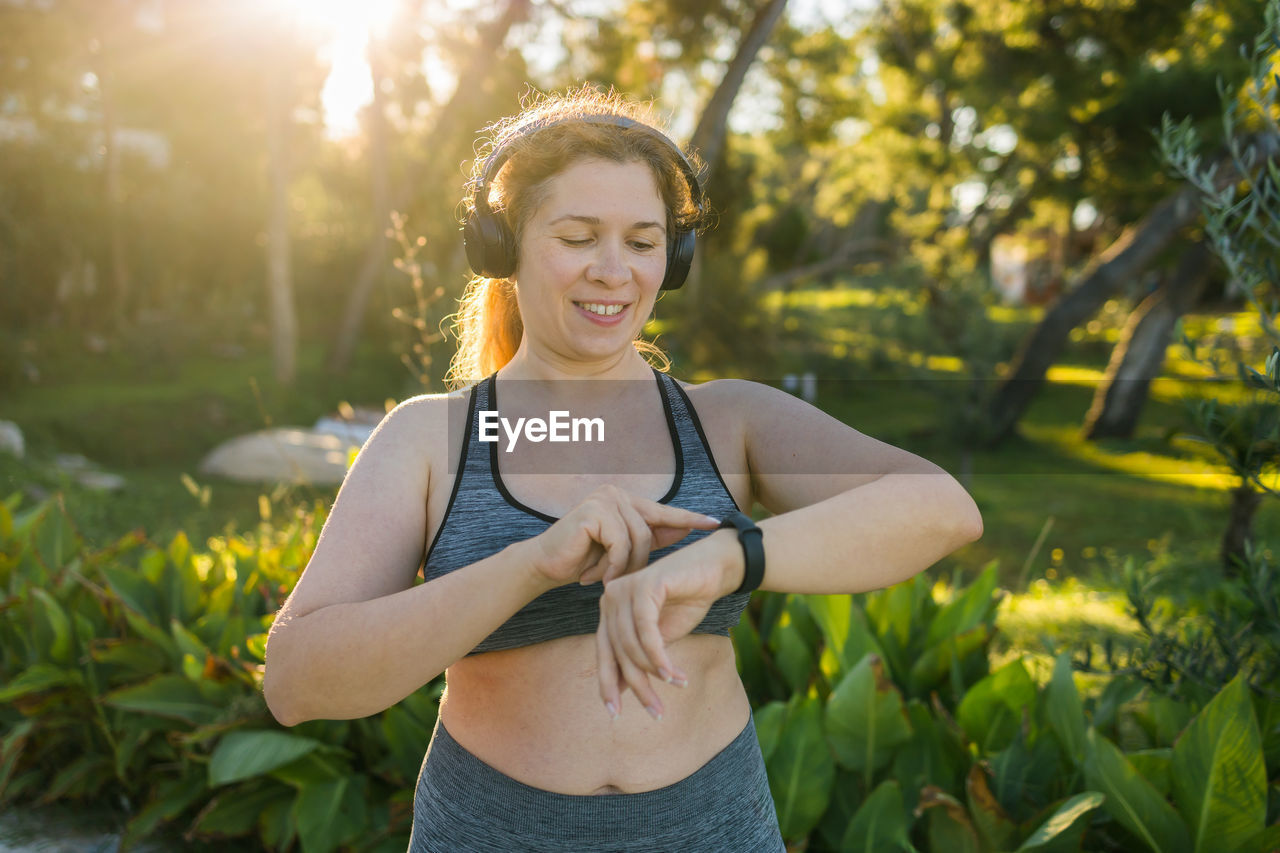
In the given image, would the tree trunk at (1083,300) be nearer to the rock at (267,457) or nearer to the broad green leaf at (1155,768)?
the rock at (267,457)

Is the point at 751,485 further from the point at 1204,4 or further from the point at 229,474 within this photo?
the point at 1204,4

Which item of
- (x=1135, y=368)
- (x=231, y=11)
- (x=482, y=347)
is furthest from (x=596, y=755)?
(x=231, y=11)

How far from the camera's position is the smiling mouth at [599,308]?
1608 mm

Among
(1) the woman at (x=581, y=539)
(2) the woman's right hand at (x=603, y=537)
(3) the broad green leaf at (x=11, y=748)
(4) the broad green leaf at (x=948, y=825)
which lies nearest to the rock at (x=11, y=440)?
(3) the broad green leaf at (x=11, y=748)

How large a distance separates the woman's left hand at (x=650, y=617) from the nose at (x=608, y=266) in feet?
1.80

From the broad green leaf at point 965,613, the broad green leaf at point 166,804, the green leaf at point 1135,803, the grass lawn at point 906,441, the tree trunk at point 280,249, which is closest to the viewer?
the green leaf at point 1135,803

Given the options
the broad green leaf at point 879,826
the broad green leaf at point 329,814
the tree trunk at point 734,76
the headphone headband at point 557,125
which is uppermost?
the tree trunk at point 734,76

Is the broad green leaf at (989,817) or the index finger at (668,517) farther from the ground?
the index finger at (668,517)

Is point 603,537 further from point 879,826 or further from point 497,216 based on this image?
point 879,826

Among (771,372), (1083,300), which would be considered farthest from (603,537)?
(771,372)

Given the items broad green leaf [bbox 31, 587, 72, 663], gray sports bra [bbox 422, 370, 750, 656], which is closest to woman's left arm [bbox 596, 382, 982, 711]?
gray sports bra [bbox 422, 370, 750, 656]

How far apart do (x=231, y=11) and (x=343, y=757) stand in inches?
584

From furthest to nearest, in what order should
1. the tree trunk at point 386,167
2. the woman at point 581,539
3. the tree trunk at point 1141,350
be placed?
the tree trunk at point 386,167 → the tree trunk at point 1141,350 → the woman at point 581,539

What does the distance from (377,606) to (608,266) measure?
673 millimetres
